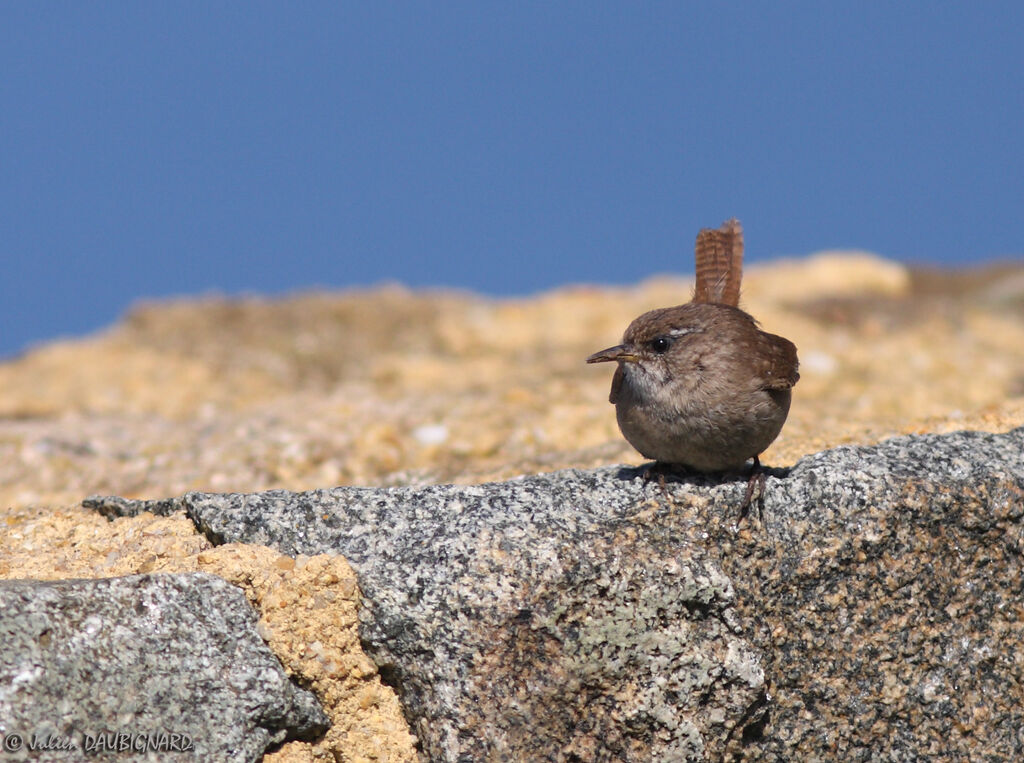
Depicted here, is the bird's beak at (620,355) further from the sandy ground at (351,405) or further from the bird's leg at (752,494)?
the sandy ground at (351,405)

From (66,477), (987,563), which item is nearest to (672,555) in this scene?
(987,563)

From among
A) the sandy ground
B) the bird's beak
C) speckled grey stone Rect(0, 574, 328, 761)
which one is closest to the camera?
speckled grey stone Rect(0, 574, 328, 761)

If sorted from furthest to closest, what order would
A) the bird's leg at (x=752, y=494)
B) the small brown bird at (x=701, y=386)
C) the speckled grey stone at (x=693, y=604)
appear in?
the small brown bird at (x=701, y=386), the bird's leg at (x=752, y=494), the speckled grey stone at (x=693, y=604)

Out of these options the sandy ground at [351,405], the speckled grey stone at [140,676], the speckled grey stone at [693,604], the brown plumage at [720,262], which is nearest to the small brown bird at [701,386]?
the speckled grey stone at [693,604]

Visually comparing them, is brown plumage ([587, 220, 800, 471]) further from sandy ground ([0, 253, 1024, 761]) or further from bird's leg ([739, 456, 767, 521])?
sandy ground ([0, 253, 1024, 761])

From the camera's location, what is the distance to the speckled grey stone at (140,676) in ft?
10.0

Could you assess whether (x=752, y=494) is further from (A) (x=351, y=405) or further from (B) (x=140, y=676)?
(A) (x=351, y=405)

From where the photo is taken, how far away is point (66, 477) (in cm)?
743

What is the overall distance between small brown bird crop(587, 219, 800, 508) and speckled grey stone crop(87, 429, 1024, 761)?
6.1 inches

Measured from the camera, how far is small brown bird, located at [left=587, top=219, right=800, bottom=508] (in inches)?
157

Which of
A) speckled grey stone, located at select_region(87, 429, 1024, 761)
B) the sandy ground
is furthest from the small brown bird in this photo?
the sandy ground

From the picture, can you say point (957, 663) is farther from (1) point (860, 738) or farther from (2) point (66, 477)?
(2) point (66, 477)

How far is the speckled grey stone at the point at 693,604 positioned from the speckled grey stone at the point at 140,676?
14.7 inches

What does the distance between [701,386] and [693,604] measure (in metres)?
0.84
